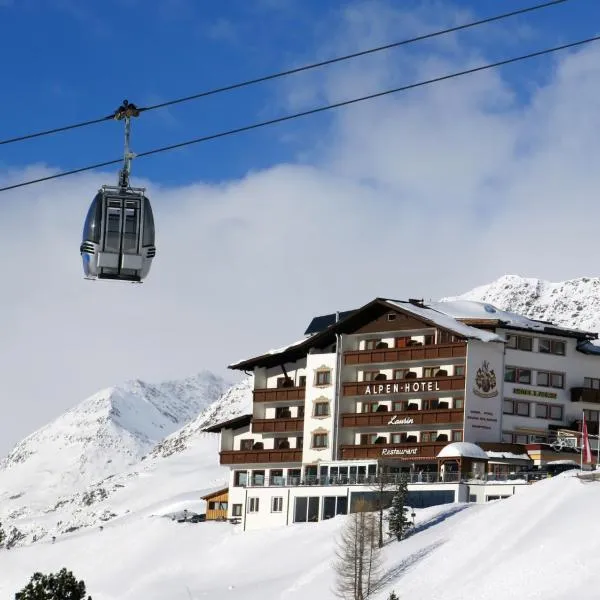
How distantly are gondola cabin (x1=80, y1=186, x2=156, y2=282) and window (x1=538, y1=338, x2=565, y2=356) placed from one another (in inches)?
2562

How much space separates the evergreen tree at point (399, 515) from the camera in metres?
80.9

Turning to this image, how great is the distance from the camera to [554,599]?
209 ft

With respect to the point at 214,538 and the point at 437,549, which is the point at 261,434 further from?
the point at 437,549

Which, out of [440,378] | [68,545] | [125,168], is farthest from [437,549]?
[125,168]

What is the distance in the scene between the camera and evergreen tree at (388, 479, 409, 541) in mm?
80938

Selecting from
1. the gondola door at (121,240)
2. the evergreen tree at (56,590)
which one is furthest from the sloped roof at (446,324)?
the gondola door at (121,240)

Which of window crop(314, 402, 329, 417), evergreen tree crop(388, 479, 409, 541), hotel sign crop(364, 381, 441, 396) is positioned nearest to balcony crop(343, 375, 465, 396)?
hotel sign crop(364, 381, 441, 396)

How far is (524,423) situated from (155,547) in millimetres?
22378

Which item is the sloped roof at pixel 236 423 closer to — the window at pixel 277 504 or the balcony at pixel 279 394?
the balcony at pixel 279 394

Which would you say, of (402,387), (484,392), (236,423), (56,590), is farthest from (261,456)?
(56,590)

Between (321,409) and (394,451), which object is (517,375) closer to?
(394,451)

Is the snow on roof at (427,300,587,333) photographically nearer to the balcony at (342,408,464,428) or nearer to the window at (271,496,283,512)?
the balcony at (342,408,464,428)

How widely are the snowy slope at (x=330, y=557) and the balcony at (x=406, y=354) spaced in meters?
12.0

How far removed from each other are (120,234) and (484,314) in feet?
221
